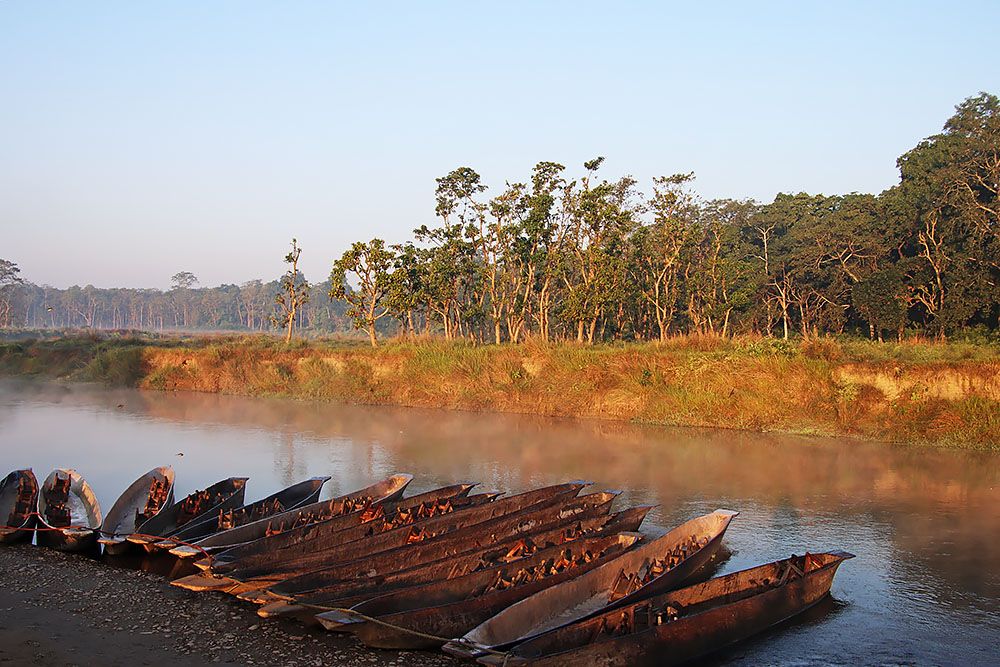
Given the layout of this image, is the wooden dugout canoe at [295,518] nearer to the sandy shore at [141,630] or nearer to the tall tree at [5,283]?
the sandy shore at [141,630]

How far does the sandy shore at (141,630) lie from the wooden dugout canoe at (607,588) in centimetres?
46

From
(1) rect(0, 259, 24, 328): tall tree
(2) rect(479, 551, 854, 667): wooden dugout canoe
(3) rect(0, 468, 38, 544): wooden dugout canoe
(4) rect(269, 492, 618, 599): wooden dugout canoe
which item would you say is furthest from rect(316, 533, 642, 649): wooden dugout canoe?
(1) rect(0, 259, 24, 328): tall tree

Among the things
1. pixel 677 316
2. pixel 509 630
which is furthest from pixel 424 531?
pixel 677 316

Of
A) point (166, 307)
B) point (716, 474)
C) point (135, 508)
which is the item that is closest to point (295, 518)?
point (135, 508)

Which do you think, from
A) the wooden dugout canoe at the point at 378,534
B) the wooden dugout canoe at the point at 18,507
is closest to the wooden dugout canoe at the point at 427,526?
the wooden dugout canoe at the point at 378,534

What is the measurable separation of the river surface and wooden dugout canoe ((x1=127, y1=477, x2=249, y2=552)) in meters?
1.69

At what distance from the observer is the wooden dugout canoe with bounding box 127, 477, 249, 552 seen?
9367 millimetres

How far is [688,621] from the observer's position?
677 cm

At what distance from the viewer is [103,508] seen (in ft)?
40.8

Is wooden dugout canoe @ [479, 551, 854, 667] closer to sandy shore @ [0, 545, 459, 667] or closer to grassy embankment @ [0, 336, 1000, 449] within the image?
sandy shore @ [0, 545, 459, 667]

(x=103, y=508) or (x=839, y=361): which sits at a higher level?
(x=839, y=361)

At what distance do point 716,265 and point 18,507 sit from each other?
25.8 m

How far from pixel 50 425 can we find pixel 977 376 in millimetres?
21934

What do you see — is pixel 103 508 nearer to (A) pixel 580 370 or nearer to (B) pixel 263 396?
(A) pixel 580 370
